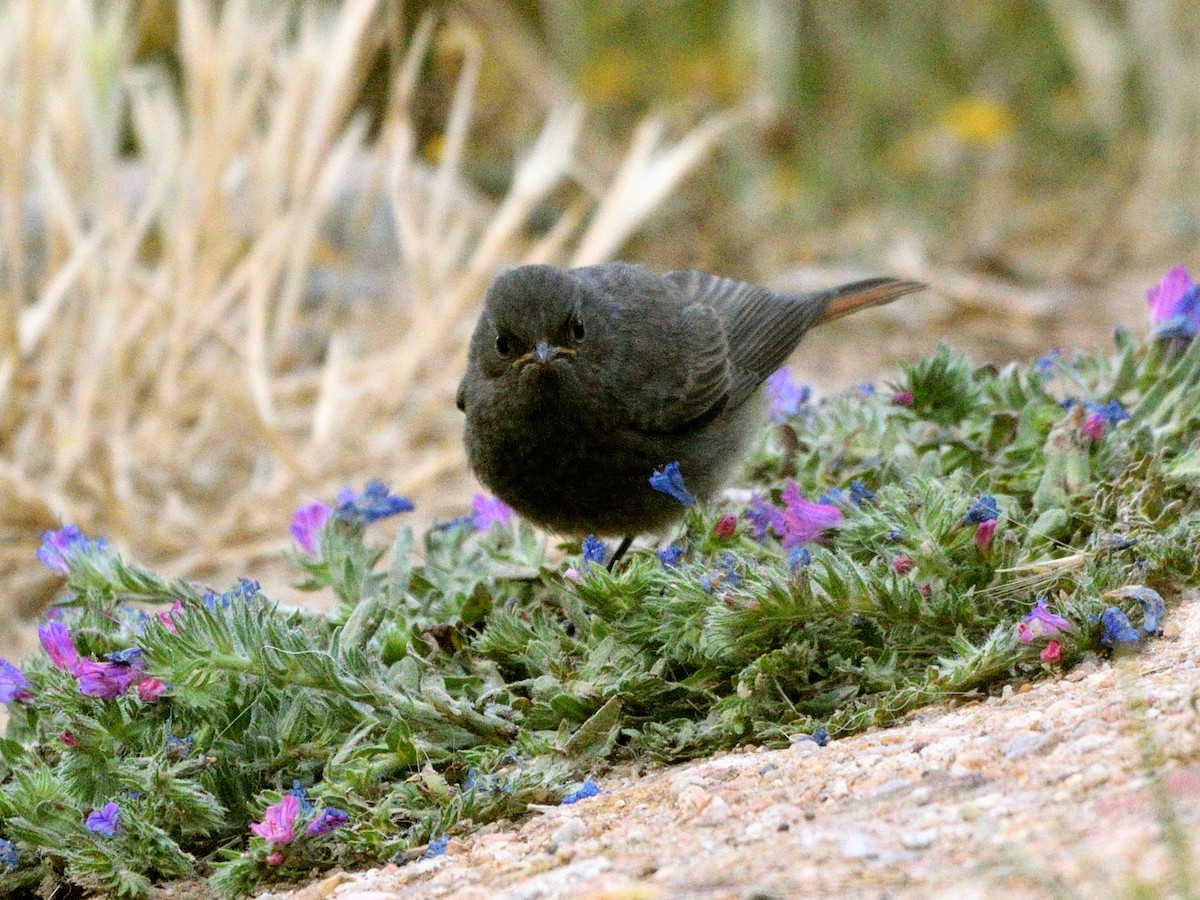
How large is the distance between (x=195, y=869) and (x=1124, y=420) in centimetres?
231

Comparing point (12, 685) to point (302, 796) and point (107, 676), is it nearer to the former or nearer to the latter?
point (107, 676)

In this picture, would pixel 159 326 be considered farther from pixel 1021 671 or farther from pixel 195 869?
pixel 1021 671

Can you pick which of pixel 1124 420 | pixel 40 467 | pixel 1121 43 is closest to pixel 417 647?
pixel 1124 420

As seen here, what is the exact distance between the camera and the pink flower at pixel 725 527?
3.41 metres

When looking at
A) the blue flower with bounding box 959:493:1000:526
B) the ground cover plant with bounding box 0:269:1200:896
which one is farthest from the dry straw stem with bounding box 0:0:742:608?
the blue flower with bounding box 959:493:1000:526

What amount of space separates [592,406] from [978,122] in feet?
22.4

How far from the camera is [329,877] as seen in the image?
110 inches

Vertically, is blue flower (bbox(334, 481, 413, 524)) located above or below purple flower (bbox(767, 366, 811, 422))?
below

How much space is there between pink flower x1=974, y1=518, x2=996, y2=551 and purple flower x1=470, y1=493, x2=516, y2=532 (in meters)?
1.44

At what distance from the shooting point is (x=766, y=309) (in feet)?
16.0

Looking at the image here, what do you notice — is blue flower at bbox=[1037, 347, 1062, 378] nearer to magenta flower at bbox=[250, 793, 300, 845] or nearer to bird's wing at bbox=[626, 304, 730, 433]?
bird's wing at bbox=[626, 304, 730, 433]

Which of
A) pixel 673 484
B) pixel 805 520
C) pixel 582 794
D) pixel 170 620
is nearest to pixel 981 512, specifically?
pixel 805 520

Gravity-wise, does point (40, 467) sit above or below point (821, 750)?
above

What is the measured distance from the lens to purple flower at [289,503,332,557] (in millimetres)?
3688
